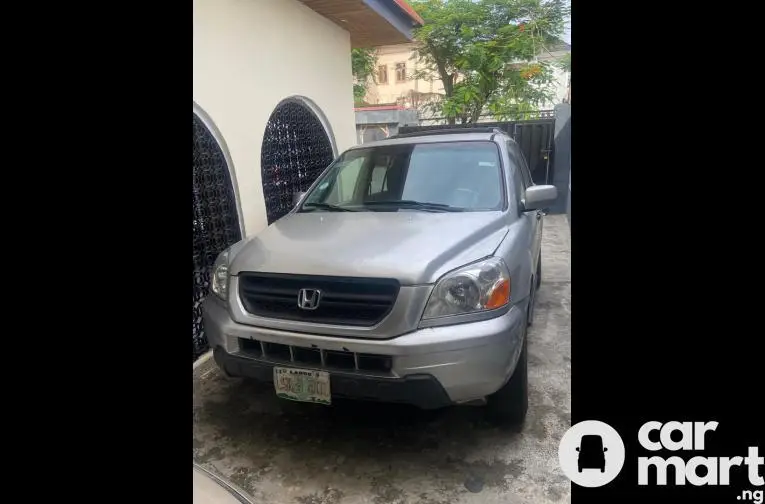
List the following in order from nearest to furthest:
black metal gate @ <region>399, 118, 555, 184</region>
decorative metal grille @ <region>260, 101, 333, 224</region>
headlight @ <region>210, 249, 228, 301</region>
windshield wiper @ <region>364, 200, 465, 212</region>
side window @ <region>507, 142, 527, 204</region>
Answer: headlight @ <region>210, 249, 228, 301</region>
windshield wiper @ <region>364, 200, 465, 212</region>
side window @ <region>507, 142, 527, 204</region>
decorative metal grille @ <region>260, 101, 333, 224</region>
black metal gate @ <region>399, 118, 555, 184</region>

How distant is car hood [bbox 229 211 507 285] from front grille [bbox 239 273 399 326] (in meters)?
0.04

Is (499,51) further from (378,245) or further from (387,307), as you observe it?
(387,307)

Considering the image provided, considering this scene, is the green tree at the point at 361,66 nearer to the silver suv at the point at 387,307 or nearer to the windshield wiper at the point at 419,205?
the windshield wiper at the point at 419,205

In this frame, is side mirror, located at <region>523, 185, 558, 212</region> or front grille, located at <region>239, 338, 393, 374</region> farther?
side mirror, located at <region>523, 185, 558, 212</region>

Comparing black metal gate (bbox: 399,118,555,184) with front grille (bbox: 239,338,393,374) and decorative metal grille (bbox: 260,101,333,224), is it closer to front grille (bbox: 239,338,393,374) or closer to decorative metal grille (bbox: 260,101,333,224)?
decorative metal grille (bbox: 260,101,333,224)

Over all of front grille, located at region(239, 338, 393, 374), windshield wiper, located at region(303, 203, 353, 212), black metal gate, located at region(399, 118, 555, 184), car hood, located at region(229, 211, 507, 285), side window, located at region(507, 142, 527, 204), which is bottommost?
front grille, located at region(239, 338, 393, 374)

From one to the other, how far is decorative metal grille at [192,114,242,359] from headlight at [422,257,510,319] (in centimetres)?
245

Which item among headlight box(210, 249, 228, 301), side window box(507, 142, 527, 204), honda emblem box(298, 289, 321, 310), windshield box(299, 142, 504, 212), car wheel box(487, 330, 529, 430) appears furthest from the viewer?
side window box(507, 142, 527, 204)

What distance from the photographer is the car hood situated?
252 cm

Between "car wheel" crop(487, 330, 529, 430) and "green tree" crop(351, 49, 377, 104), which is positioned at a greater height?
"green tree" crop(351, 49, 377, 104)

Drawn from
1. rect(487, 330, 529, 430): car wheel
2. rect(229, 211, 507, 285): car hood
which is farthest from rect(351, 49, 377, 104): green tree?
rect(487, 330, 529, 430): car wheel

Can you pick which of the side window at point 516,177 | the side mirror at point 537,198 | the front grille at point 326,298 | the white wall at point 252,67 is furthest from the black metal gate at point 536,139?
the front grille at point 326,298

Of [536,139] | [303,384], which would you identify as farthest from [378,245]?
[536,139]

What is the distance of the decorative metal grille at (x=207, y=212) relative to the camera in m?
4.29
